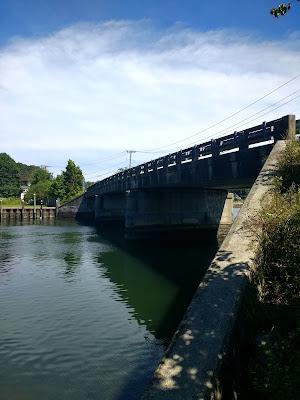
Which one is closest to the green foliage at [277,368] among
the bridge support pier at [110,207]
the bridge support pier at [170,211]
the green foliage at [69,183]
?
the bridge support pier at [170,211]

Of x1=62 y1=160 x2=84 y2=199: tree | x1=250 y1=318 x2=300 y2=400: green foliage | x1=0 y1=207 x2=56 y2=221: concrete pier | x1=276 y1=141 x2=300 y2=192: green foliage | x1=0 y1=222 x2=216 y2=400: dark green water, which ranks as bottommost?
x1=0 y1=222 x2=216 y2=400: dark green water

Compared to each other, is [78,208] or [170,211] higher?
[78,208]

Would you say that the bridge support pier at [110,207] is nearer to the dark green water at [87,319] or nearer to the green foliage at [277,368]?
the dark green water at [87,319]

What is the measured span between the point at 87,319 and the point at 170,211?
96.6 feet

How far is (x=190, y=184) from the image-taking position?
30750mm

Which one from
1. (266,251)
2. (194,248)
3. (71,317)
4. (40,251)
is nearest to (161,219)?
(194,248)

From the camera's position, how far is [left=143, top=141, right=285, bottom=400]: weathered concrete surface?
6.51 m

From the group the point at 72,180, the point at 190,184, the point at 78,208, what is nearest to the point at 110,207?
the point at 78,208

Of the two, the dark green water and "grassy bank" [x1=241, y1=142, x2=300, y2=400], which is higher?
"grassy bank" [x1=241, y1=142, x2=300, y2=400]

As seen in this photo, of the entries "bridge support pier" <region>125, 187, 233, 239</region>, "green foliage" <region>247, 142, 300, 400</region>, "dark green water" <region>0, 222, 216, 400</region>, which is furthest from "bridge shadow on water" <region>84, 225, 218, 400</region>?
"green foliage" <region>247, 142, 300, 400</region>

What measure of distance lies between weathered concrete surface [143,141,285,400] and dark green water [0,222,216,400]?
331cm

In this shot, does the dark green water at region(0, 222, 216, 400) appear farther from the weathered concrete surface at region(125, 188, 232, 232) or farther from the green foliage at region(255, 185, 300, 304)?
the weathered concrete surface at region(125, 188, 232, 232)

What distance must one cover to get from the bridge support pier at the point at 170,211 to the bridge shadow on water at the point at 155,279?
1.76 metres

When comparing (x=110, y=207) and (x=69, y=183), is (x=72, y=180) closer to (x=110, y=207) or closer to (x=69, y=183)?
(x=69, y=183)
